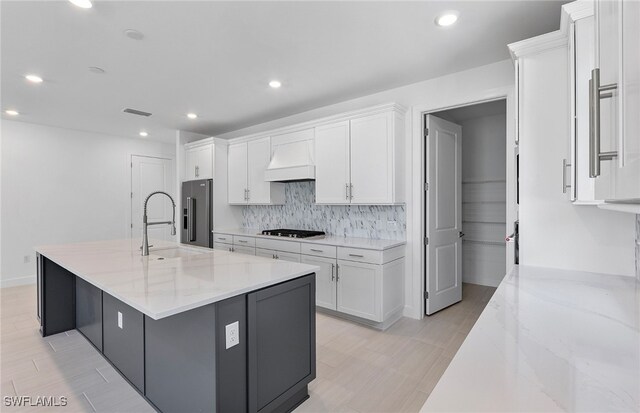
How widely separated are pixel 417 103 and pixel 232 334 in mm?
2896

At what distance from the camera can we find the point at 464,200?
4.79 metres

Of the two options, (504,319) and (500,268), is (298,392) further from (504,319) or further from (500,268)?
(500,268)

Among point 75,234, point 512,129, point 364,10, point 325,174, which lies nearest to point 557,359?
point 364,10

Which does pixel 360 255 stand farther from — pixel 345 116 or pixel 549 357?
pixel 549 357

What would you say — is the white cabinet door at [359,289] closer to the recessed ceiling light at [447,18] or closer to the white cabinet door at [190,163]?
the recessed ceiling light at [447,18]

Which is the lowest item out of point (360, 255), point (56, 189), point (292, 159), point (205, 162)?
point (360, 255)

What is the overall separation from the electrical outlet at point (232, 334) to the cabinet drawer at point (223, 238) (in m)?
3.07

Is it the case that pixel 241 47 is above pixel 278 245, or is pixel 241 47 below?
above

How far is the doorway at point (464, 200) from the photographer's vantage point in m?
3.40

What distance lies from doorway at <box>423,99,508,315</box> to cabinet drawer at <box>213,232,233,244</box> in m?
2.76

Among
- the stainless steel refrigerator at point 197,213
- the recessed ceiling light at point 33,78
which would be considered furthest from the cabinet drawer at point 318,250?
the recessed ceiling light at point 33,78

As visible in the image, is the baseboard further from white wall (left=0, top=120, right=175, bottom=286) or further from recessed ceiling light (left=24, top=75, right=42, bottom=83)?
recessed ceiling light (left=24, top=75, right=42, bottom=83)

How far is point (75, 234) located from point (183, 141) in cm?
247

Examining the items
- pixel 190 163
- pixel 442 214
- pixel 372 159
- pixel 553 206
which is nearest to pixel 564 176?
pixel 553 206
